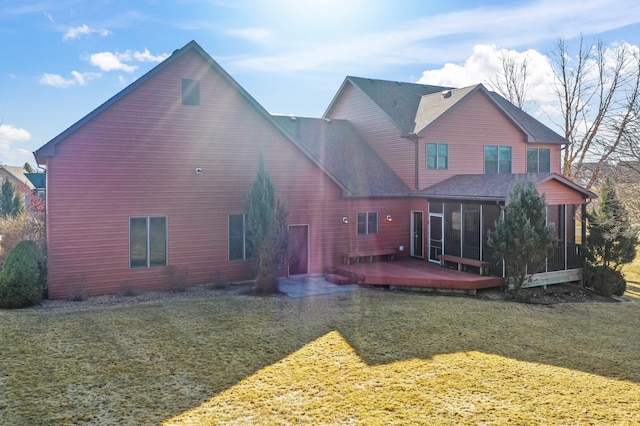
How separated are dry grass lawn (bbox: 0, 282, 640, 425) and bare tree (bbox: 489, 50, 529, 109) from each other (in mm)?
27232

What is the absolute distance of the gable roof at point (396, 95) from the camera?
20.6 metres

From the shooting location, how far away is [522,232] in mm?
13945

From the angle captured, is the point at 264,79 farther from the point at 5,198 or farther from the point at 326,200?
the point at 5,198

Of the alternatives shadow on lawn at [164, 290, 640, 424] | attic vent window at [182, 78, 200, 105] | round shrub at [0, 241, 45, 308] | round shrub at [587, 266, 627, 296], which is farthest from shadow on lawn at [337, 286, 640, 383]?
round shrub at [0, 241, 45, 308]

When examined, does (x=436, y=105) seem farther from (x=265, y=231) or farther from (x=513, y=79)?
(x=513, y=79)

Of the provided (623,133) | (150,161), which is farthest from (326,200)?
(623,133)

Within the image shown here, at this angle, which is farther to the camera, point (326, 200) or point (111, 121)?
point (326, 200)

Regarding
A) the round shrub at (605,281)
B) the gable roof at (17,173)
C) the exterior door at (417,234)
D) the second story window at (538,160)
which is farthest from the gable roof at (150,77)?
the gable roof at (17,173)

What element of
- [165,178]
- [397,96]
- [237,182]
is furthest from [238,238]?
[397,96]

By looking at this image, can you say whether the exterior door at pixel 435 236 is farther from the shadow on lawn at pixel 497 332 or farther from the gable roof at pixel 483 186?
the shadow on lawn at pixel 497 332

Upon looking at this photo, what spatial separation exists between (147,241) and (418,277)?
8914 millimetres

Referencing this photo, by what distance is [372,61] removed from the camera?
25141 mm

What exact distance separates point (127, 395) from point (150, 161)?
8.89m

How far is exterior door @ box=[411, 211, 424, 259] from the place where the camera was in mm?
18875
